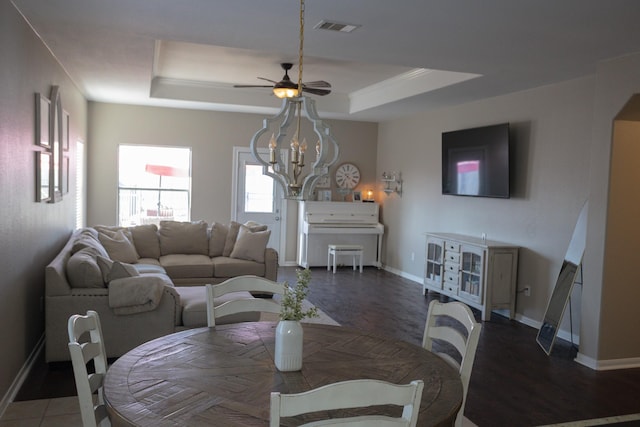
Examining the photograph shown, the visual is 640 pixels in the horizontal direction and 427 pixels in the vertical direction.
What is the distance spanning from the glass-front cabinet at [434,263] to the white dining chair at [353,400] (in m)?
5.47

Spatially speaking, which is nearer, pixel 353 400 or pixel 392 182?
pixel 353 400

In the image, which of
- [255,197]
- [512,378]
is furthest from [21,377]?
[255,197]

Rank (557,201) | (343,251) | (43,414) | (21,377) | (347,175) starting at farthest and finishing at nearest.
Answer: (347,175) < (343,251) < (557,201) < (21,377) < (43,414)

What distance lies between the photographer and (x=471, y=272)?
6.13 metres

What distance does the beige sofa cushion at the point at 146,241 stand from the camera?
265 inches

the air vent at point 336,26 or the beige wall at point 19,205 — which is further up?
the air vent at point 336,26

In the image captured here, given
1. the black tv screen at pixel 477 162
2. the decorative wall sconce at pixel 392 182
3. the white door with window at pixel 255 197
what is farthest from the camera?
the white door with window at pixel 255 197

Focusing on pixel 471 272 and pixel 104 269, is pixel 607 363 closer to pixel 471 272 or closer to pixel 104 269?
pixel 471 272

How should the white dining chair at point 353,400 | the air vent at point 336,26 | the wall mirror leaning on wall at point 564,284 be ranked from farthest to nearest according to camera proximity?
the wall mirror leaning on wall at point 564,284 → the air vent at point 336,26 → the white dining chair at point 353,400

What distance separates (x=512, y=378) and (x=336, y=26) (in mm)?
3020

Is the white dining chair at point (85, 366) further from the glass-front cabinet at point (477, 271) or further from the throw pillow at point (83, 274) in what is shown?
the glass-front cabinet at point (477, 271)

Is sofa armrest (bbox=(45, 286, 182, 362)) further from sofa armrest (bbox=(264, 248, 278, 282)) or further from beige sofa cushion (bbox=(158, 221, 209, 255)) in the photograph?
beige sofa cushion (bbox=(158, 221, 209, 255))

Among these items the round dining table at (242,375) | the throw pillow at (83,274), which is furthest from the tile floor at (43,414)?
the round dining table at (242,375)

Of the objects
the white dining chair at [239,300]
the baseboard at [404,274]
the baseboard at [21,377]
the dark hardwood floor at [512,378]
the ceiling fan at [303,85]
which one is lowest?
the dark hardwood floor at [512,378]
